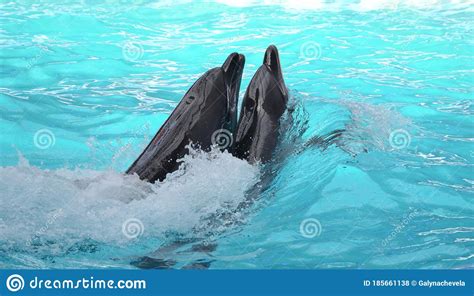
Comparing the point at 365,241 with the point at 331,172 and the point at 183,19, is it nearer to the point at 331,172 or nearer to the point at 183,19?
the point at 331,172

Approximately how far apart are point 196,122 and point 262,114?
750 millimetres

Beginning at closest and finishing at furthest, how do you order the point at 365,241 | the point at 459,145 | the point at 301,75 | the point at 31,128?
the point at 365,241, the point at 459,145, the point at 31,128, the point at 301,75

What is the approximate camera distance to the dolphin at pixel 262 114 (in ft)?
18.3

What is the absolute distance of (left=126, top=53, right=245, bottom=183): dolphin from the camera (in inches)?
201

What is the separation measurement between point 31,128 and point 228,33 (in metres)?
5.84

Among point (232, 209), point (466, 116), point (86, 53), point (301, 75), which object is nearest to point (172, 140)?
point (232, 209)

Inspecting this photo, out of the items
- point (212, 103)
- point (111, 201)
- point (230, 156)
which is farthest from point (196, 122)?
point (111, 201)

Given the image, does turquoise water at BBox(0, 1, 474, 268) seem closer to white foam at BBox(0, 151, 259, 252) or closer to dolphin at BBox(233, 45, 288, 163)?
white foam at BBox(0, 151, 259, 252)

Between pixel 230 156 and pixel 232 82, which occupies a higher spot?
pixel 232 82

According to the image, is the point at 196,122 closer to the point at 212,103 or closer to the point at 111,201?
the point at 212,103

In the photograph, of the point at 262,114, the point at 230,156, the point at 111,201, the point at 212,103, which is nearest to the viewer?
the point at 111,201

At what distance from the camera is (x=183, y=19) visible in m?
14.4

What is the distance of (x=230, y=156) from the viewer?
5.29 m

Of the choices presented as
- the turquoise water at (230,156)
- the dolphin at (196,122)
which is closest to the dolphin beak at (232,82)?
the dolphin at (196,122)
